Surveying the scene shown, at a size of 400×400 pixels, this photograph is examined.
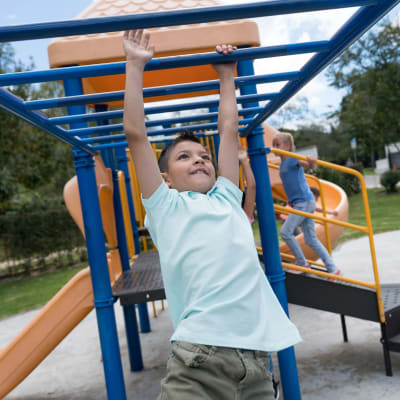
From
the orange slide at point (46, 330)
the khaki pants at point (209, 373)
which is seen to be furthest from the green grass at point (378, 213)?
the khaki pants at point (209, 373)

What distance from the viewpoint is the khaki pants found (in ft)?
4.27

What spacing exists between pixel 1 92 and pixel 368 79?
1849 cm

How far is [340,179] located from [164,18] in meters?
18.8

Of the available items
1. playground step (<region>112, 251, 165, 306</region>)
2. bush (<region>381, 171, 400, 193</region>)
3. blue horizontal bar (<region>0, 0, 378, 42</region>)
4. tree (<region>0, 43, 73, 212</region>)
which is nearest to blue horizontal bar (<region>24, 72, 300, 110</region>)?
blue horizontal bar (<region>0, 0, 378, 42</region>)

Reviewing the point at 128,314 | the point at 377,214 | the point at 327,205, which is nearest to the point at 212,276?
the point at 128,314

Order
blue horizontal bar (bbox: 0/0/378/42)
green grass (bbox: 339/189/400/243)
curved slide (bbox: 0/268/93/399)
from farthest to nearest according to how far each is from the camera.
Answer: green grass (bbox: 339/189/400/243), curved slide (bbox: 0/268/93/399), blue horizontal bar (bbox: 0/0/378/42)

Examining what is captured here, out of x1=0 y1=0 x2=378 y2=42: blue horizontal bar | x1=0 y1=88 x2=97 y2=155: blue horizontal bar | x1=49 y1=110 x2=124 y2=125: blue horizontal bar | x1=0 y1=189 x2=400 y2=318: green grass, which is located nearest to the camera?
x1=0 y1=0 x2=378 y2=42: blue horizontal bar

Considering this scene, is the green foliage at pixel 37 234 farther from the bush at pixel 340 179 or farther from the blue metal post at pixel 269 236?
the blue metal post at pixel 269 236

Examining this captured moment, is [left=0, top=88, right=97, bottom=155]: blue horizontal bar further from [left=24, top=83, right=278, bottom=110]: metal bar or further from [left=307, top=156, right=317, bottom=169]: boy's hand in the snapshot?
[left=307, top=156, right=317, bottom=169]: boy's hand

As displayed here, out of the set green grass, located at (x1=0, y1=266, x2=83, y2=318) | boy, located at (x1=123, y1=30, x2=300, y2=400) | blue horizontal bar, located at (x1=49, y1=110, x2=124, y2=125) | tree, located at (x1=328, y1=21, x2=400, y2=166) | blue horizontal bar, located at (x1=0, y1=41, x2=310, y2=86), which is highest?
tree, located at (x1=328, y1=21, x2=400, y2=166)

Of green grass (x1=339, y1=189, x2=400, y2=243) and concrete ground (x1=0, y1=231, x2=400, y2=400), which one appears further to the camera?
green grass (x1=339, y1=189, x2=400, y2=243)

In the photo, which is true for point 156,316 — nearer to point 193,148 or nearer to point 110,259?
point 110,259

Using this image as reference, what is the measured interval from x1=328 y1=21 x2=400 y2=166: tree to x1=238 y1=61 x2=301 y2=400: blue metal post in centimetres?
1637

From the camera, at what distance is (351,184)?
19734 millimetres
